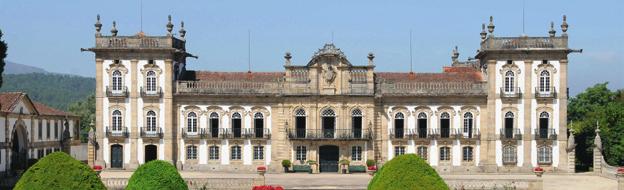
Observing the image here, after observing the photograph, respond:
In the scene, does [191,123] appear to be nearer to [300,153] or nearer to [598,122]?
[300,153]

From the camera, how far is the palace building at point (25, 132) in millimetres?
49031

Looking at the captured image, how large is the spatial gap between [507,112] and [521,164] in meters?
2.98

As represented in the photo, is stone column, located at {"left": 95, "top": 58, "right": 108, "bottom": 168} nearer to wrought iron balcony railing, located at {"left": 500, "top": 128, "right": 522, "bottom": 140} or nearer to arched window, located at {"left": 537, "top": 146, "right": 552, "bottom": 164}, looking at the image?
wrought iron balcony railing, located at {"left": 500, "top": 128, "right": 522, "bottom": 140}

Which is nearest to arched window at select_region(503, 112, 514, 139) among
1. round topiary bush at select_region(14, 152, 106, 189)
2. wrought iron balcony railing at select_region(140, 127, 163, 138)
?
wrought iron balcony railing at select_region(140, 127, 163, 138)

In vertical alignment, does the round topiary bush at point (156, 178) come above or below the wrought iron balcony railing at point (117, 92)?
below

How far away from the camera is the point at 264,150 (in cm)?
5531

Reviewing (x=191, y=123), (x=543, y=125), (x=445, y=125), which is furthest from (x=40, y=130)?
(x=543, y=125)

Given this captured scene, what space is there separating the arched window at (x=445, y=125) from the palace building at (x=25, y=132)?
21.8m

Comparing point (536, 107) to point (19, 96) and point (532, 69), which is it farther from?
point (19, 96)

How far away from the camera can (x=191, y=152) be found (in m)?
55.2

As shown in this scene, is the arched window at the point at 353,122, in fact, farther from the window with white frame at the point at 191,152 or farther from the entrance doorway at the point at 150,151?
the entrance doorway at the point at 150,151

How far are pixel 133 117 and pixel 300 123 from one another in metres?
9.41

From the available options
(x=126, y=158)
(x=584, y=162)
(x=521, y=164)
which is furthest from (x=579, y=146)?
(x=126, y=158)

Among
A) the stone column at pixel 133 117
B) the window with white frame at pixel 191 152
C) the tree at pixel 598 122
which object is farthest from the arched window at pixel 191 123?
the tree at pixel 598 122
